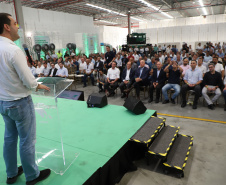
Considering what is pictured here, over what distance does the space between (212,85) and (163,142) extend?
2954 mm

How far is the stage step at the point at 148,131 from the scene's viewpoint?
2.64 meters

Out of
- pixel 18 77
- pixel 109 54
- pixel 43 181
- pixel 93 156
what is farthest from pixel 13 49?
pixel 109 54

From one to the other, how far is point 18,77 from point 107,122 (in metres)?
2.05

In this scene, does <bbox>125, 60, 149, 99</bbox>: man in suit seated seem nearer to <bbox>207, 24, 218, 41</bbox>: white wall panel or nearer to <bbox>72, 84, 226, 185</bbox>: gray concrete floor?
<bbox>72, 84, 226, 185</bbox>: gray concrete floor

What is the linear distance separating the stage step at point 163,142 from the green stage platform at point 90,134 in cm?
37

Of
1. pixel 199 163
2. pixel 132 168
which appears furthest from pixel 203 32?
pixel 132 168

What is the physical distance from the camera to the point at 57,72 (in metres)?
7.40

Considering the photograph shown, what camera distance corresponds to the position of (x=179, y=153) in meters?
2.71

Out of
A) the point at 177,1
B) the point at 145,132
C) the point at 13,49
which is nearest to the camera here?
the point at 13,49

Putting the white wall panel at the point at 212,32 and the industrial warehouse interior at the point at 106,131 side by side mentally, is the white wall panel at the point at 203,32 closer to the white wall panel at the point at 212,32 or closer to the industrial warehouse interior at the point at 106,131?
the white wall panel at the point at 212,32

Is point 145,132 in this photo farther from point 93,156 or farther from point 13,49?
point 13,49

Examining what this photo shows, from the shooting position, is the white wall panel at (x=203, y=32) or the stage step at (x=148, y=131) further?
the white wall panel at (x=203, y=32)

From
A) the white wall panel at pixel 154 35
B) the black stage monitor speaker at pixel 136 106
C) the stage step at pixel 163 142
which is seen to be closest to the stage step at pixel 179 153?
the stage step at pixel 163 142

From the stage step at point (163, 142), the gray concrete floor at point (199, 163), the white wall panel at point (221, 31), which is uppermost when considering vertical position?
the white wall panel at point (221, 31)
